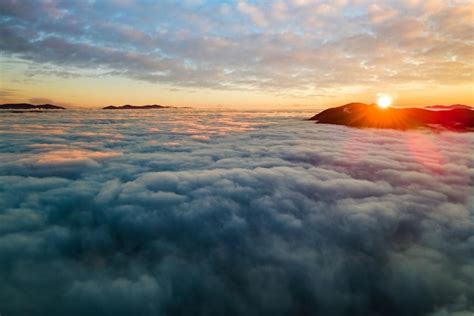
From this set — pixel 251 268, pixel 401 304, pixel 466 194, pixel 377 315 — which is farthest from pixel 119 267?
pixel 466 194

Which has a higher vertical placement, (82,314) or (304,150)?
(304,150)

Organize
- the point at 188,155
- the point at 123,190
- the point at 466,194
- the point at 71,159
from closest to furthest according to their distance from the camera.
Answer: the point at 123,190, the point at 466,194, the point at 71,159, the point at 188,155

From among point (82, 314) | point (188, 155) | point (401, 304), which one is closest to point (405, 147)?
point (188, 155)

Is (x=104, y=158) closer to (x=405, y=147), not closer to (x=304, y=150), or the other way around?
(x=304, y=150)

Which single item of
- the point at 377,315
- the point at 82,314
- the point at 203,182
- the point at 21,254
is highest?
the point at 203,182

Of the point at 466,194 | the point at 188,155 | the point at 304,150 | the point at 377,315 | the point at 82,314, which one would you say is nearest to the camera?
the point at 82,314

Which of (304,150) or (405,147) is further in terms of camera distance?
(405,147)
